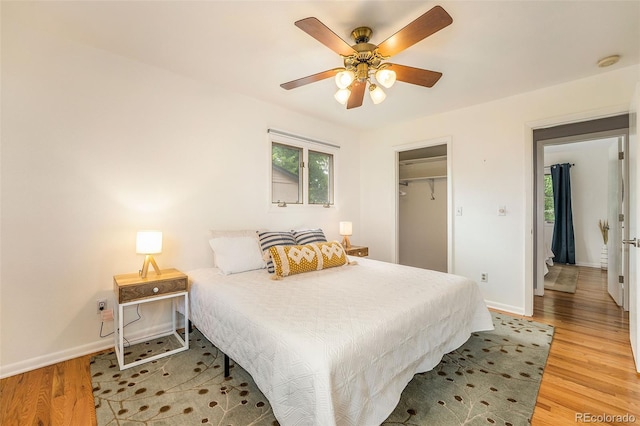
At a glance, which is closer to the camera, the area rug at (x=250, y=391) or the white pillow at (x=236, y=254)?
the area rug at (x=250, y=391)

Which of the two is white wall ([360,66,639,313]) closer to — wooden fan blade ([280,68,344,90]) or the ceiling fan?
the ceiling fan

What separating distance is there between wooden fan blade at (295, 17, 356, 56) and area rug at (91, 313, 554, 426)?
2.27 m

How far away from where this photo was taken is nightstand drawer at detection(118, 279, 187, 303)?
2041 millimetres

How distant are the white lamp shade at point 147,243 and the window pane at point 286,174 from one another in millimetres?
1485

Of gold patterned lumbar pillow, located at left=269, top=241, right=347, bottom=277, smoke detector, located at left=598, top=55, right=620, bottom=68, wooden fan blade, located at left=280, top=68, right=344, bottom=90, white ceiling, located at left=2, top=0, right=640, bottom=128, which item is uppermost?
white ceiling, located at left=2, top=0, right=640, bottom=128

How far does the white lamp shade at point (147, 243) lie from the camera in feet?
7.26

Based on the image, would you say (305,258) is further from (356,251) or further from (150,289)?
(356,251)

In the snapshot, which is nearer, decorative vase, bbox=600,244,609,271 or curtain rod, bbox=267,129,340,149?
curtain rod, bbox=267,129,340,149

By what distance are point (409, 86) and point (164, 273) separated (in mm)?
3098

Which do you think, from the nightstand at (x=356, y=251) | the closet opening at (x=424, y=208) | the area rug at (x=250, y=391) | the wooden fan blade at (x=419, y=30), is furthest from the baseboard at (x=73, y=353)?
the closet opening at (x=424, y=208)

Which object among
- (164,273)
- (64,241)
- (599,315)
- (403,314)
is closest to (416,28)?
(403,314)

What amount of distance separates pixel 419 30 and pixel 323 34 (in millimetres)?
572

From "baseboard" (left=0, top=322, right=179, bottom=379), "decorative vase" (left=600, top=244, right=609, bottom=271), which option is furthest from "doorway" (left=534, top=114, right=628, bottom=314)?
"baseboard" (left=0, top=322, right=179, bottom=379)

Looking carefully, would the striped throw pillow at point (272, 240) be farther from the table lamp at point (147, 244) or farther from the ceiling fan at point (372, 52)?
the ceiling fan at point (372, 52)
